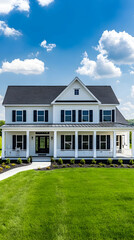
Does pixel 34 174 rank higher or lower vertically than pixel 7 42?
lower

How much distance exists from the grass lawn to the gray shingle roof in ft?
42.6

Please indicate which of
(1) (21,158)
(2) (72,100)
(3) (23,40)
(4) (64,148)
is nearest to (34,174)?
(1) (21,158)

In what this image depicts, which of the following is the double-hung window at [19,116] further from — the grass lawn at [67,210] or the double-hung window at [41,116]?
the grass lawn at [67,210]

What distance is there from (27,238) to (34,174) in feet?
Result: 25.9

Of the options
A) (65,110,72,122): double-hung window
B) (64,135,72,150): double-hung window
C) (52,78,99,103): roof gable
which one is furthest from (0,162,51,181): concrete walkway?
(52,78,99,103): roof gable

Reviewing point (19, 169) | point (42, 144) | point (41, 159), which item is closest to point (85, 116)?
point (42, 144)

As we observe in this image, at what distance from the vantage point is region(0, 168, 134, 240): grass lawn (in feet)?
20.1

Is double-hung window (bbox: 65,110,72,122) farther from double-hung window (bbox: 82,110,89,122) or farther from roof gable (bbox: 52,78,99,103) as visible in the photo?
double-hung window (bbox: 82,110,89,122)

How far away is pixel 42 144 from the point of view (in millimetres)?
21344

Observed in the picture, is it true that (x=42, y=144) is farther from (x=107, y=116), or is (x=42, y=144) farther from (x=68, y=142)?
(x=107, y=116)

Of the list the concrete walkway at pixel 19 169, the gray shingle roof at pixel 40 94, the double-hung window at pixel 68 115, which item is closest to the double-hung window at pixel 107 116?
the gray shingle roof at pixel 40 94

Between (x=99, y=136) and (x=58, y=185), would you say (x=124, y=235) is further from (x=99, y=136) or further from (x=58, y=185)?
(x=99, y=136)

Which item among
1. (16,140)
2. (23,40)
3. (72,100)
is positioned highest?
(23,40)

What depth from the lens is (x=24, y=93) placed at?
78.0 feet
